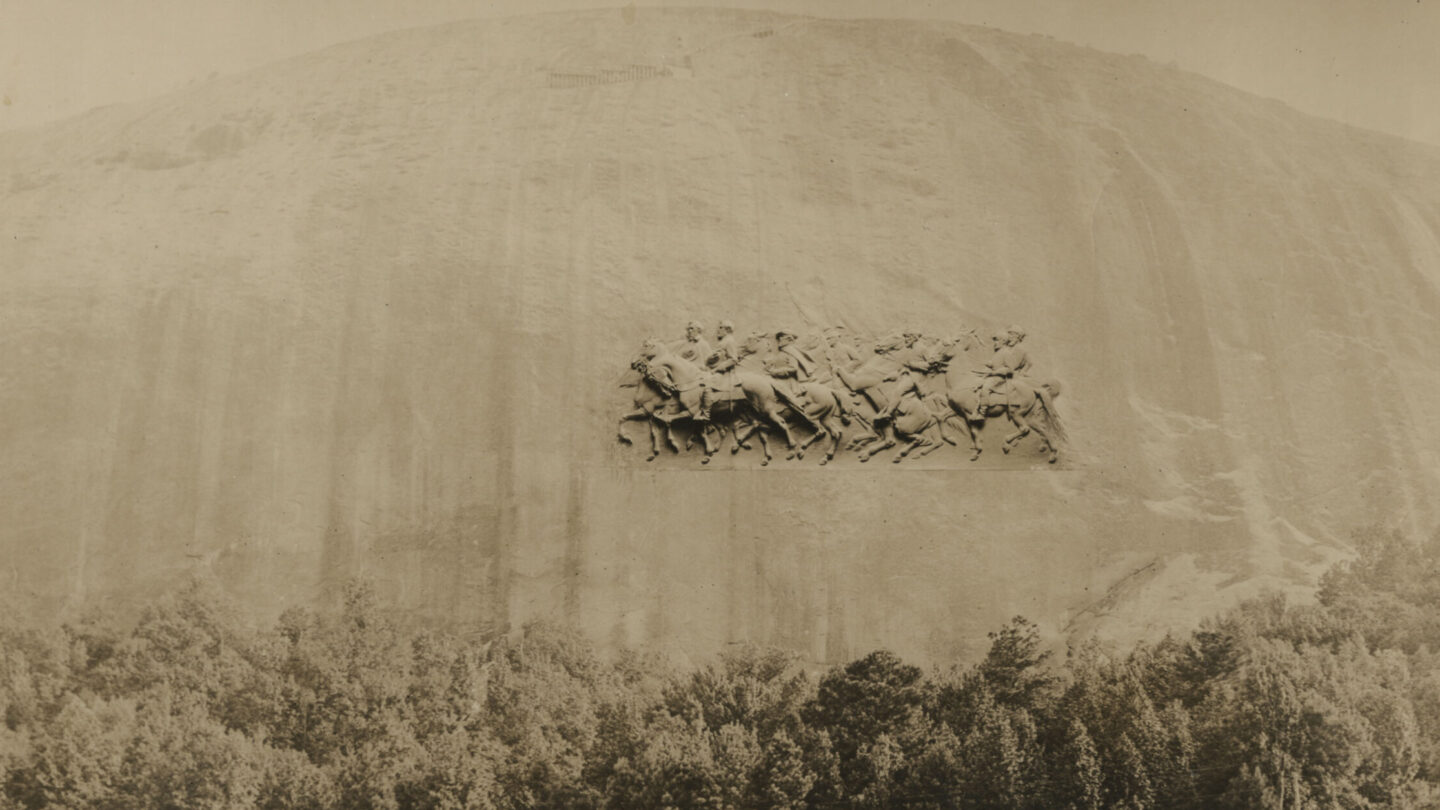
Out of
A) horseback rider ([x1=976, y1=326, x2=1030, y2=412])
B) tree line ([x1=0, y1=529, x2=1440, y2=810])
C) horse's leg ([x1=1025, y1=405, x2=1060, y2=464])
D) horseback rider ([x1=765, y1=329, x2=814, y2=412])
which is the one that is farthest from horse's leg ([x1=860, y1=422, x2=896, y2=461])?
tree line ([x1=0, y1=529, x2=1440, y2=810])

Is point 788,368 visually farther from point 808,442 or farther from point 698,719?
point 698,719

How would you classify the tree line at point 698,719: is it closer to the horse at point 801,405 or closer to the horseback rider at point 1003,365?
the horse at point 801,405

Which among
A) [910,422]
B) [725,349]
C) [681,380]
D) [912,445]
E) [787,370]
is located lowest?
[912,445]

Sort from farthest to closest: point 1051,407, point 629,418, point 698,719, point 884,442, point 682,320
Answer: point 682,320, point 1051,407, point 629,418, point 884,442, point 698,719

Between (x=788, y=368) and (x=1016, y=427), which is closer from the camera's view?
(x=788, y=368)

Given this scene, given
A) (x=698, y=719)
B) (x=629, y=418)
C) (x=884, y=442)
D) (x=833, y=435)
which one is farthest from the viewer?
(x=629, y=418)

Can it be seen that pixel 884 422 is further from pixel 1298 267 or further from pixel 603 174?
pixel 1298 267

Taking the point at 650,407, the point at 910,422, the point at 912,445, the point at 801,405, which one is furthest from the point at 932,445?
the point at 650,407

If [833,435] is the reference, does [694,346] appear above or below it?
above
